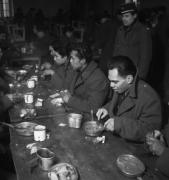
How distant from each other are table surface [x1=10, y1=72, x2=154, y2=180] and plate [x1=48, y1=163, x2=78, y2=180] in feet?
0.19

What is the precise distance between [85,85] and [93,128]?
1124 mm

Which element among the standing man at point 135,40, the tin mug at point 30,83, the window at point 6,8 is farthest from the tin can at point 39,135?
the window at point 6,8

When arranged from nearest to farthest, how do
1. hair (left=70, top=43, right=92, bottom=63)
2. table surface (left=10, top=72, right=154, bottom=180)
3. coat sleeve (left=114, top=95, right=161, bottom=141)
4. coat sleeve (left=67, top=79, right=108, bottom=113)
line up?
table surface (left=10, top=72, right=154, bottom=180)
coat sleeve (left=114, top=95, right=161, bottom=141)
coat sleeve (left=67, top=79, right=108, bottom=113)
hair (left=70, top=43, right=92, bottom=63)

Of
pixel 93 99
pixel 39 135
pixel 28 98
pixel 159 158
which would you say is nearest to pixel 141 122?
pixel 159 158

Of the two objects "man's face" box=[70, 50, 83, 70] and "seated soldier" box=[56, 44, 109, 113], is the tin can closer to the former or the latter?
"seated soldier" box=[56, 44, 109, 113]

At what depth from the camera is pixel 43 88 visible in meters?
3.70

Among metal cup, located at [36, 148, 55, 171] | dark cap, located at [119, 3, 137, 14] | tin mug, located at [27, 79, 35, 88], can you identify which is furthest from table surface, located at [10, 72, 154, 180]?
dark cap, located at [119, 3, 137, 14]

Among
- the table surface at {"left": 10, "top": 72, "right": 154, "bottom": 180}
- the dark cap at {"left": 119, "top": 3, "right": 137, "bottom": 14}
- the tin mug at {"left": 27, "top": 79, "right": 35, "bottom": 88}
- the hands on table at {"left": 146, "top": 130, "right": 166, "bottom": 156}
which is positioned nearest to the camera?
the table surface at {"left": 10, "top": 72, "right": 154, "bottom": 180}

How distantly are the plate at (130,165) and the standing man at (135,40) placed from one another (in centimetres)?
244

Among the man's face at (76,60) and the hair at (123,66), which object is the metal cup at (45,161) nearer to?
the hair at (123,66)

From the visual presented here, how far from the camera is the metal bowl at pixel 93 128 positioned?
6.90 feet

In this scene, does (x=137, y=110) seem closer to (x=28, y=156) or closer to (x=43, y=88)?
(x=28, y=156)

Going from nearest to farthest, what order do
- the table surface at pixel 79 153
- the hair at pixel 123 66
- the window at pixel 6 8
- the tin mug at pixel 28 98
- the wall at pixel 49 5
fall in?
the table surface at pixel 79 153 < the hair at pixel 123 66 < the tin mug at pixel 28 98 < the window at pixel 6 8 < the wall at pixel 49 5

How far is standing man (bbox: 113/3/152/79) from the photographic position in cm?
388
